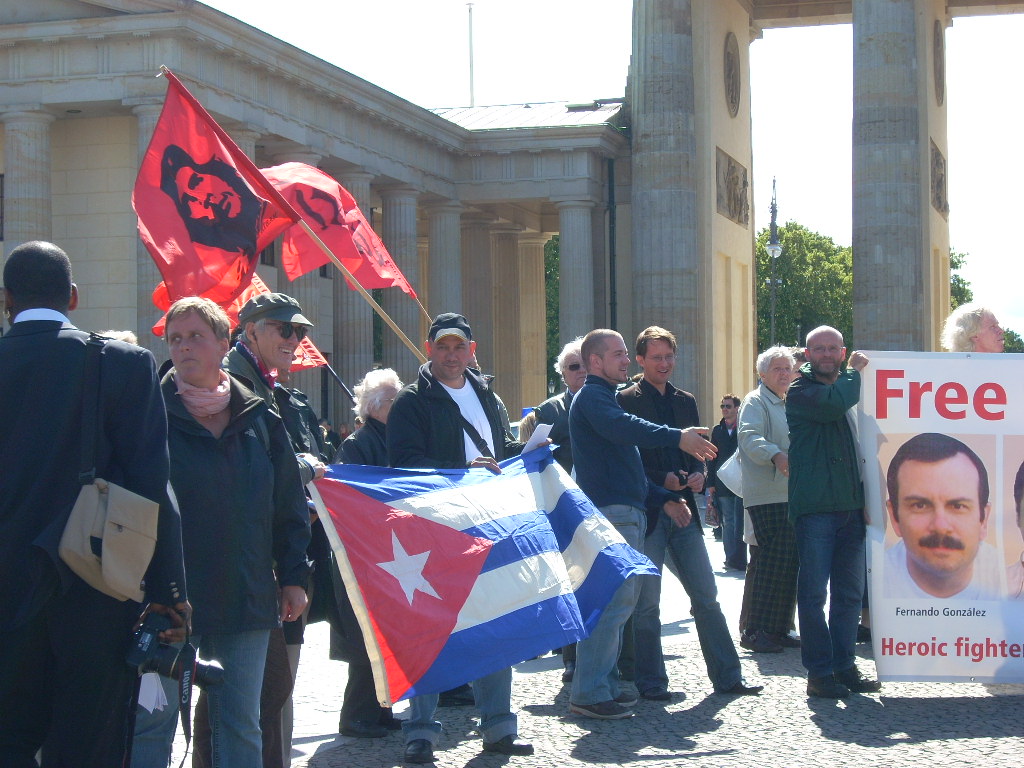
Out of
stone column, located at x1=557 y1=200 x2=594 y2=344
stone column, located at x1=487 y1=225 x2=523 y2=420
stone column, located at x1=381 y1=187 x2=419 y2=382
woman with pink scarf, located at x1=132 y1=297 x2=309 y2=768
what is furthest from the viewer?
stone column, located at x1=487 y1=225 x2=523 y2=420

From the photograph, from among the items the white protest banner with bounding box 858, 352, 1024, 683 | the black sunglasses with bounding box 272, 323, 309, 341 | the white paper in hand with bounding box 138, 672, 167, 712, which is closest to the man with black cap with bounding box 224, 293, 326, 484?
the black sunglasses with bounding box 272, 323, 309, 341

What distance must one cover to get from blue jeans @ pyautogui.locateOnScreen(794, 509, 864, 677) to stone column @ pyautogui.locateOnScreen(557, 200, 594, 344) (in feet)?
107

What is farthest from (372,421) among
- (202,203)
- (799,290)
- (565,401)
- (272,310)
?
(799,290)

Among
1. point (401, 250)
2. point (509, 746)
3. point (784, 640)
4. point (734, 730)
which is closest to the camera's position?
point (509, 746)

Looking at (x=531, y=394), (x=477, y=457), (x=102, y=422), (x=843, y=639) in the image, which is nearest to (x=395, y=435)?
(x=477, y=457)

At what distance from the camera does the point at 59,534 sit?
4113 millimetres

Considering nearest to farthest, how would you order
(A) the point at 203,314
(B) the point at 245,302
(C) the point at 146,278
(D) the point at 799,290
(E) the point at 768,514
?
(A) the point at 203,314, (B) the point at 245,302, (E) the point at 768,514, (C) the point at 146,278, (D) the point at 799,290

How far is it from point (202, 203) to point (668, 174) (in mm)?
24326

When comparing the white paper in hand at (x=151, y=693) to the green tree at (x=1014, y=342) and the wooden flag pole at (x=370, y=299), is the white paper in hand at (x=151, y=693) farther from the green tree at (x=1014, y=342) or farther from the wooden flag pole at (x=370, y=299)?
the green tree at (x=1014, y=342)

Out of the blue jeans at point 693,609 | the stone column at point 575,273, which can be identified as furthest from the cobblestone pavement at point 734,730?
the stone column at point 575,273

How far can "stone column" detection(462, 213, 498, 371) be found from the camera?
45.2m

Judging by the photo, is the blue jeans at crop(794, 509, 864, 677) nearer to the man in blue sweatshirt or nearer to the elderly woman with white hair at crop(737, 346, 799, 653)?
the man in blue sweatshirt

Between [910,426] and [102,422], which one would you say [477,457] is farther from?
[102,422]

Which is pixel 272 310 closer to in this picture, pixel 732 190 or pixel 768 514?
pixel 768 514
